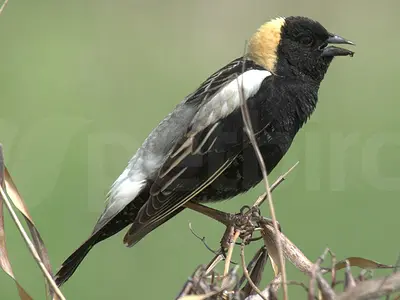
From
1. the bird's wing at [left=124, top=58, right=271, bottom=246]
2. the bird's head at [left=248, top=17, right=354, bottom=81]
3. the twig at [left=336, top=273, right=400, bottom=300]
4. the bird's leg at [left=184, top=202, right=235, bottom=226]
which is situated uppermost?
the bird's head at [left=248, top=17, right=354, bottom=81]

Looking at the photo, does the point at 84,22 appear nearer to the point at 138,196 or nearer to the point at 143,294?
the point at 143,294

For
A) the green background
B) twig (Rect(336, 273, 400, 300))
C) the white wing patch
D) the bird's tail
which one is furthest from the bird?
the green background

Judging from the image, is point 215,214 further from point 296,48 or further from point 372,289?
point 372,289

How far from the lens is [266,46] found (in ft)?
8.92

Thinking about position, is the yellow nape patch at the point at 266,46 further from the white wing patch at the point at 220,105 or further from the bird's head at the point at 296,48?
the white wing patch at the point at 220,105

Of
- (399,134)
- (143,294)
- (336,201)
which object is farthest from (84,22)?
(143,294)

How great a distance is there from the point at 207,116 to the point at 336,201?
9.60ft

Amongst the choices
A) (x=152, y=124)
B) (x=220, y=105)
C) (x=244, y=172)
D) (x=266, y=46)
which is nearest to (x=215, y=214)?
(x=244, y=172)

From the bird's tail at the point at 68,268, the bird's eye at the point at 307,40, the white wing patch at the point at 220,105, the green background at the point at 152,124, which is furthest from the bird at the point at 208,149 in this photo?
the green background at the point at 152,124

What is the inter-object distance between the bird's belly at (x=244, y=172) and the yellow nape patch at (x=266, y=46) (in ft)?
0.88

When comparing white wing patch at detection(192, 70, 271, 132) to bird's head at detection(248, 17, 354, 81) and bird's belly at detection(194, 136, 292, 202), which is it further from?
bird's head at detection(248, 17, 354, 81)

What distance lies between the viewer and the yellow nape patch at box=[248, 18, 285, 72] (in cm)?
271

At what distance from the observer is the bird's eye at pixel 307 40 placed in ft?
9.03

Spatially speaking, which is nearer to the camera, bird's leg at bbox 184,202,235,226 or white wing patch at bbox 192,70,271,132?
bird's leg at bbox 184,202,235,226
